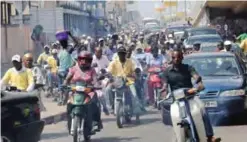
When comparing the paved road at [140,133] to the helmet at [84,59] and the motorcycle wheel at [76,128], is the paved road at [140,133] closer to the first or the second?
the motorcycle wheel at [76,128]

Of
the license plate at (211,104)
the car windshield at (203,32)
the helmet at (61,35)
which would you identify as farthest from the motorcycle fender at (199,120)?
the car windshield at (203,32)

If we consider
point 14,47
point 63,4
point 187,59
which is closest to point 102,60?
point 187,59

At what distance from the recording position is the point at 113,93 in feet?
47.4

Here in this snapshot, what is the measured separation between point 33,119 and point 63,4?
44.2m

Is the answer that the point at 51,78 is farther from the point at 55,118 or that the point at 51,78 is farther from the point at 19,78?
the point at 19,78

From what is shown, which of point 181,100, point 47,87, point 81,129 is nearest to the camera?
point 181,100

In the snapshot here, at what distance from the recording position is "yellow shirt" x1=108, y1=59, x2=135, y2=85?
44.7ft

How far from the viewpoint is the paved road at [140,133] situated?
11406 mm

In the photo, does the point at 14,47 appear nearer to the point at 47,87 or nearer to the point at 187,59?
the point at 47,87

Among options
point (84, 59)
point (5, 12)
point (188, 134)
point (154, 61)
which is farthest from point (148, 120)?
point (5, 12)

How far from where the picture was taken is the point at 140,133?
12188mm

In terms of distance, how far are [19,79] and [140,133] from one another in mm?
2598

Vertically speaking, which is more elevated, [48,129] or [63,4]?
[63,4]

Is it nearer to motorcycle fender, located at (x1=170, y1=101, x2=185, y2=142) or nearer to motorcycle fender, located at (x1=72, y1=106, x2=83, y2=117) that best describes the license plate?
motorcycle fender, located at (x1=72, y1=106, x2=83, y2=117)
